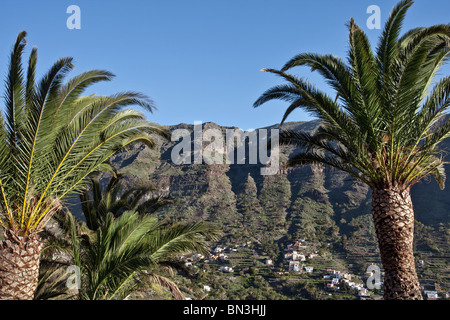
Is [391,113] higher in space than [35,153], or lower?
higher

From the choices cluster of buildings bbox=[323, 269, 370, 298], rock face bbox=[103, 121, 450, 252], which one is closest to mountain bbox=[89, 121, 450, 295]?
rock face bbox=[103, 121, 450, 252]

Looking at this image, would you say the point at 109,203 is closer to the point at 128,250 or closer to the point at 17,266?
the point at 128,250

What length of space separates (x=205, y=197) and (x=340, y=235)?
77.2 ft

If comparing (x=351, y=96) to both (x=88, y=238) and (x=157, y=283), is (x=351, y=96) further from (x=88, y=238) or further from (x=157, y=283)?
(x=88, y=238)

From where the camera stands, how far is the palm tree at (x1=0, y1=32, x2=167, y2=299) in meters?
6.29

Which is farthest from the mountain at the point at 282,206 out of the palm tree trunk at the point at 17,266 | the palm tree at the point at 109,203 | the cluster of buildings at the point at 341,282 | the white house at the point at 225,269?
the palm tree trunk at the point at 17,266

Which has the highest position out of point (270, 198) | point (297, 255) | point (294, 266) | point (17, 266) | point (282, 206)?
point (270, 198)

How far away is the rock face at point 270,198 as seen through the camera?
47938 millimetres

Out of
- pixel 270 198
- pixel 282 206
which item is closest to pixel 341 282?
pixel 282 206

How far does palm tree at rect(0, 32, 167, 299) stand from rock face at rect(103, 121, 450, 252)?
3307cm

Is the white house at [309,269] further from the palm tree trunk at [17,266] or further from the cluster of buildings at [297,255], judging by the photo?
the palm tree trunk at [17,266]

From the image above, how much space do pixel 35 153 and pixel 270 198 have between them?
5421 cm

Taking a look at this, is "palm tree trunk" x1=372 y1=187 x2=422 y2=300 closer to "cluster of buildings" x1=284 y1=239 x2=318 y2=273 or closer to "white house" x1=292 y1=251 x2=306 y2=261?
"cluster of buildings" x1=284 y1=239 x2=318 y2=273

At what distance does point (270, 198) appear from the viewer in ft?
194
